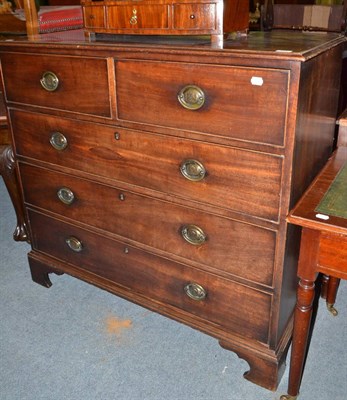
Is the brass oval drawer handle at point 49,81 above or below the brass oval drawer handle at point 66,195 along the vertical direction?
above

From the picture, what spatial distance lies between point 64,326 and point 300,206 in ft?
3.99

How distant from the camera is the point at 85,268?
195 cm

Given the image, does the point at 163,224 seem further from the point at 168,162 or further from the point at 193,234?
the point at 168,162

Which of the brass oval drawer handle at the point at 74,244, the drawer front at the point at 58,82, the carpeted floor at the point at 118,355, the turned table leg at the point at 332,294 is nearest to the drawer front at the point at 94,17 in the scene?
the drawer front at the point at 58,82

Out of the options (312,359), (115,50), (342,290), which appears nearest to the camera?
(115,50)

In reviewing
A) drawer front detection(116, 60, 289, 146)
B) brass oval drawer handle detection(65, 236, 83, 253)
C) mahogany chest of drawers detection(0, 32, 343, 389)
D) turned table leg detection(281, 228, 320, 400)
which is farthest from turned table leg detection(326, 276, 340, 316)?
brass oval drawer handle detection(65, 236, 83, 253)

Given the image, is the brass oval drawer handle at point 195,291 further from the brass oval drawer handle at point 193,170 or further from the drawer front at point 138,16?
the drawer front at point 138,16

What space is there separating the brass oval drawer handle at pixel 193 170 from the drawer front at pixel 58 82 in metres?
0.33

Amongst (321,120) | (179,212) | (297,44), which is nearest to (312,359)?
(179,212)

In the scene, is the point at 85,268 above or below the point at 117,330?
above

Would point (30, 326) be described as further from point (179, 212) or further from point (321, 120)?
point (321, 120)

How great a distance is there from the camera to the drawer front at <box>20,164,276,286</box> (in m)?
1.39

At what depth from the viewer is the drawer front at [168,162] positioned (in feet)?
4.18

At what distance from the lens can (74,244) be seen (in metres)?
1.92
